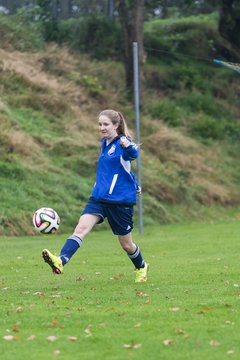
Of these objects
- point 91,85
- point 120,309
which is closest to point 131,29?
point 91,85

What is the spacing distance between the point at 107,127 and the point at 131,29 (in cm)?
2361

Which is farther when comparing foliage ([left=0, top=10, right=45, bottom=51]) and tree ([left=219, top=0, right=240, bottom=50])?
tree ([left=219, top=0, right=240, bottom=50])

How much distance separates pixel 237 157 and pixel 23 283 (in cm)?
2443

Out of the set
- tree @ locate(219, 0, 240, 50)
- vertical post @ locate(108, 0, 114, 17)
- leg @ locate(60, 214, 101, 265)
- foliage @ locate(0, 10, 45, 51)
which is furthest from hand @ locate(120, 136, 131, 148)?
vertical post @ locate(108, 0, 114, 17)

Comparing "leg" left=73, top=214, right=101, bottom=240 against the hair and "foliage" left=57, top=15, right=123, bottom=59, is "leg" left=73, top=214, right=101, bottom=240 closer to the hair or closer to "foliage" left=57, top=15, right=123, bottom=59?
the hair

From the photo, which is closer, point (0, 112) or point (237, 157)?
point (0, 112)

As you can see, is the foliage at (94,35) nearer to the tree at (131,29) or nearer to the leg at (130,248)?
the tree at (131,29)

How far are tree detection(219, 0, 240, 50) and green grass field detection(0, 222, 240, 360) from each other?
23.8 meters

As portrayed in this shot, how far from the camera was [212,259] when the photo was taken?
615 inches

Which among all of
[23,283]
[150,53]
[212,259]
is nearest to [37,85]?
[150,53]

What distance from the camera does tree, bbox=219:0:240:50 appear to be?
127 feet

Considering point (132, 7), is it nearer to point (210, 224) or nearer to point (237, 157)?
point (237, 157)

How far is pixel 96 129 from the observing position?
30.9 m

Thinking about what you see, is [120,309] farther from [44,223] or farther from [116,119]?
[116,119]
